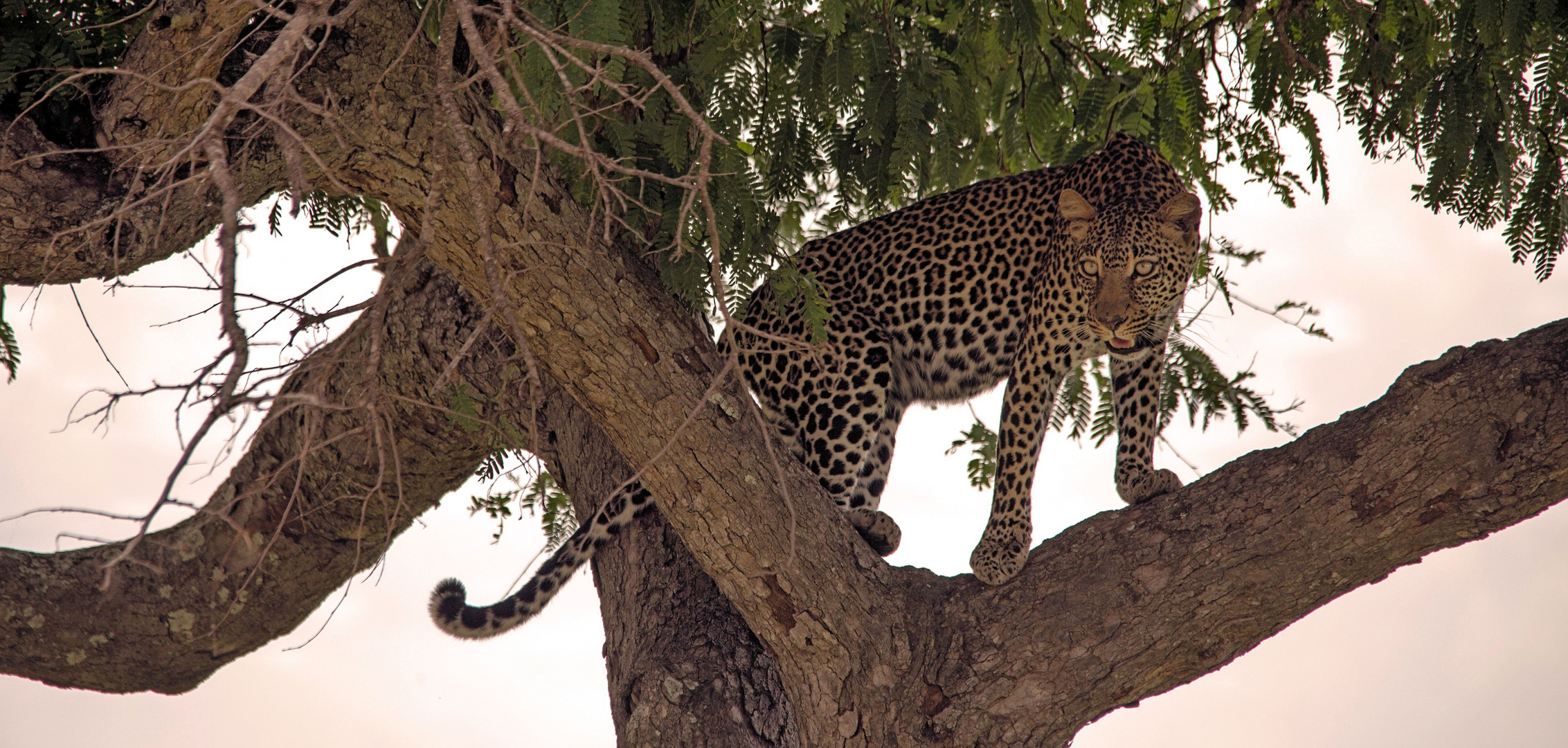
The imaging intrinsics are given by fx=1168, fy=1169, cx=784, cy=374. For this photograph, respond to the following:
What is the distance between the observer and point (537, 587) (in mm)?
4234

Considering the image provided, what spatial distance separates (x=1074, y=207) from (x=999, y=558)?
139cm

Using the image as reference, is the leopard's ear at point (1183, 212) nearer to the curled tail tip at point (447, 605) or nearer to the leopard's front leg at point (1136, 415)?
the leopard's front leg at point (1136, 415)

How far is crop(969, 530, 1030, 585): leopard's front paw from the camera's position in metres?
3.95

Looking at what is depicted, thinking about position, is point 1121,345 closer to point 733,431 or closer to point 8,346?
point 733,431

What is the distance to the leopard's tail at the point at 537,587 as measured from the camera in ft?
13.5

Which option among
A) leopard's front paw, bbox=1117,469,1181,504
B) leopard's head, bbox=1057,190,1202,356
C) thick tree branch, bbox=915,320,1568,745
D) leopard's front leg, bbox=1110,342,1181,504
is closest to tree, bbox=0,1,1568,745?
thick tree branch, bbox=915,320,1568,745

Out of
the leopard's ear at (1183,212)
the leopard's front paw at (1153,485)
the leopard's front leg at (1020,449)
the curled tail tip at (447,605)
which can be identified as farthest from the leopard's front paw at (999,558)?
the curled tail tip at (447,605)

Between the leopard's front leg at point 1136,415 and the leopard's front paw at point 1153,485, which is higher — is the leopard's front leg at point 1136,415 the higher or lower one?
the higher one

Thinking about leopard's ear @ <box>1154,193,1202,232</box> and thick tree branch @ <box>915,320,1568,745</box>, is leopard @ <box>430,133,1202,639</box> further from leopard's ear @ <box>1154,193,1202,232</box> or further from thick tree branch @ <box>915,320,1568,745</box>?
thick tree branch @ <box>915,320,1568,745</box>

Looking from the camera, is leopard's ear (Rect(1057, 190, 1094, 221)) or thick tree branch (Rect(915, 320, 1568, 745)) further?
leopard's ear (Rect(1057, 190, 1094, 221))

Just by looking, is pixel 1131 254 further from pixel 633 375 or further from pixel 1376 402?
pixel 633 375

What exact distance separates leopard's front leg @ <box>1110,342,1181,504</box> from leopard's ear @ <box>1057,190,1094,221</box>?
0.55 meters

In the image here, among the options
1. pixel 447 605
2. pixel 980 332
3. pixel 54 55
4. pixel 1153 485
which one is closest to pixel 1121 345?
pixel 1153 485

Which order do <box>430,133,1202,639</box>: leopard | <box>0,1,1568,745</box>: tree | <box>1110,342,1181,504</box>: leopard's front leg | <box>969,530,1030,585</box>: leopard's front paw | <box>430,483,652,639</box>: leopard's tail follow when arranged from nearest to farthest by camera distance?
1. <box>0,1,1568,745</box>: tree
2. <box>969,530,1030,585</box>: leopard's front paw
3. <box>430,483,652,639</box>: leopard's tail
4. <box>430,133,1202,639</box>: leopard
5. <box>1110,342,1181,504</box>: leopard's front leg
